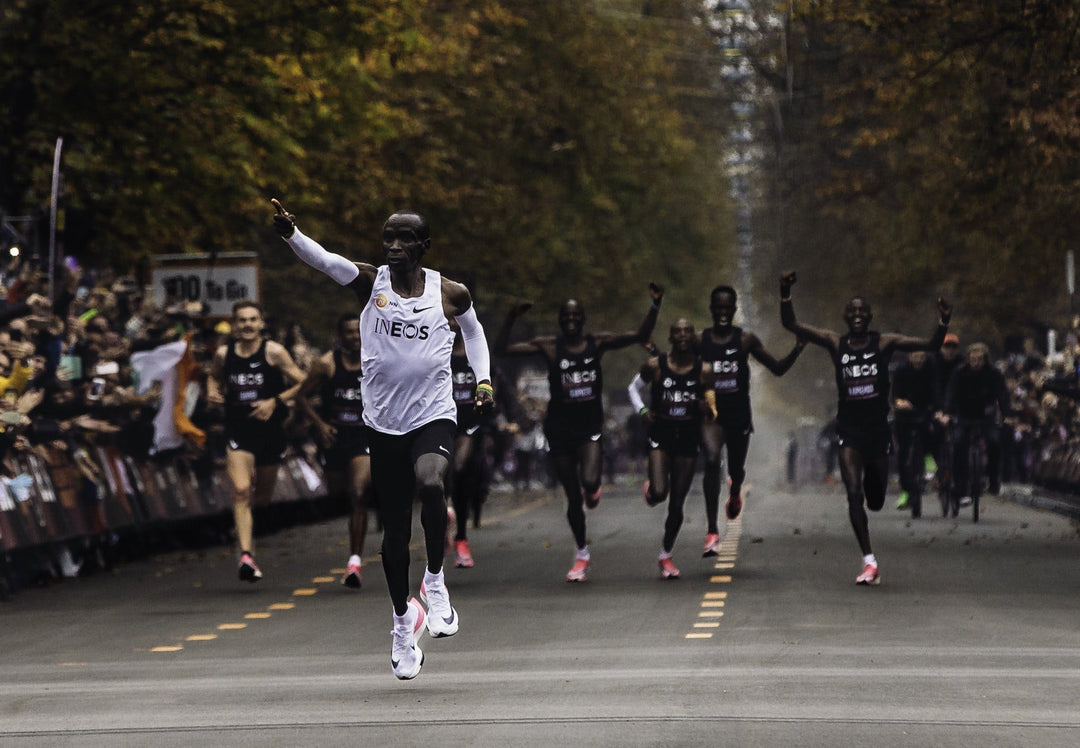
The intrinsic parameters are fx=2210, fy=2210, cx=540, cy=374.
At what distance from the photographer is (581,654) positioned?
11.3 m

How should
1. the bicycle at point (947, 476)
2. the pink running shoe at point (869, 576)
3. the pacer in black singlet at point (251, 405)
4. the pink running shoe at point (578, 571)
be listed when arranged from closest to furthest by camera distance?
the pink running shoe at point (869, 576), the pink running shoe at point (578, 571), the pacer in black singlet at point (251, 405), the bicycle at point (947, 476)

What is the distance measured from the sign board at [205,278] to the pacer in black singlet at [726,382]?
8783mm

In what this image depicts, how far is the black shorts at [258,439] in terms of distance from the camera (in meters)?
16.5

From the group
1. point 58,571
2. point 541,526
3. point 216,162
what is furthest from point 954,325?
point 58,571

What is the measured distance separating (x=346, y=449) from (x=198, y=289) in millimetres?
9799

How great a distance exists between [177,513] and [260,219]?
27.0ft

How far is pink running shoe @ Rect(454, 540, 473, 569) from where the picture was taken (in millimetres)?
17859

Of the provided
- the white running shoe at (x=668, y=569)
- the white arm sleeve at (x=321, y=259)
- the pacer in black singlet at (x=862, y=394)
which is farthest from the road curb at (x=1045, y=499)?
the white arm sleeve at (x=321, y=259)

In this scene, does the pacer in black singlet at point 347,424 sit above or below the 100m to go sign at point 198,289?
below

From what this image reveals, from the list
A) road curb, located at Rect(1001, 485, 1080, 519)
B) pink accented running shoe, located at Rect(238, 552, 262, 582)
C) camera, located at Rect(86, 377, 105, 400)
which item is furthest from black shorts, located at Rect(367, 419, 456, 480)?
road curb, located at Rect(1001, 485, 1080, 519)

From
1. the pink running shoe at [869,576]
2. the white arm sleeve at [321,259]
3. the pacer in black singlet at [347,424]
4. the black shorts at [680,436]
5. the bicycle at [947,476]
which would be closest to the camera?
the white arm sleeve at [321,259]

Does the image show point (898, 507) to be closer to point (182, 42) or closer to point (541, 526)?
point (541, 526)

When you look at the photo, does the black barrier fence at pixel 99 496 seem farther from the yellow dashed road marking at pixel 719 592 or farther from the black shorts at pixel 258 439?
the yellow dashed road marking at pixel 719 592

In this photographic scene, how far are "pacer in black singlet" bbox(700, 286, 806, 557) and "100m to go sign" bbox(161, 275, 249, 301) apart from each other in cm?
885
